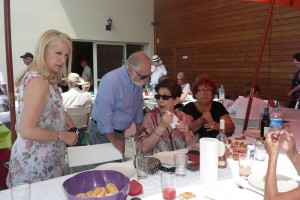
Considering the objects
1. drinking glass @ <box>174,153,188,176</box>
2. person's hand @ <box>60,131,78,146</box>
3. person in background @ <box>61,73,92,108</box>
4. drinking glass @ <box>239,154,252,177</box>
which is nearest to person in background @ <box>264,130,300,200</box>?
drinking glass @ <box>239,154,252,177</box>

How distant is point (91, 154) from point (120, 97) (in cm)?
57

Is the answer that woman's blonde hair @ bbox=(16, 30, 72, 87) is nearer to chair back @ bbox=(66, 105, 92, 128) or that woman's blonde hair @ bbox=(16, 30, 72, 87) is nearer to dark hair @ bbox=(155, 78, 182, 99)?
dark hair @ bbox=(155, 78, 182, 99)

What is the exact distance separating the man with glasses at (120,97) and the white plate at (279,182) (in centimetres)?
129

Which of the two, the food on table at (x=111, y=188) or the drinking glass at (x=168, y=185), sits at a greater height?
the food on table at (x=111, y=188)

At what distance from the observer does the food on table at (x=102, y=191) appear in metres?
1.19

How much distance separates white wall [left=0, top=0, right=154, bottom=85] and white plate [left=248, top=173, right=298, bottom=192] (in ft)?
27.3

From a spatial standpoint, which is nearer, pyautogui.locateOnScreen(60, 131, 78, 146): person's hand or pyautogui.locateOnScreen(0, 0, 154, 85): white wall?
pyautogui.locateOnScreen(60, 131, 78, 146): person's hand

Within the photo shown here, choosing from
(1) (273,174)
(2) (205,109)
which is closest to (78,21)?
(2) (205,109)

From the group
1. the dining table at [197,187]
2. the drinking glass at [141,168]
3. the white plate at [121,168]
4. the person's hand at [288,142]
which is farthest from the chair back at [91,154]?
the person's hand at [288,142]

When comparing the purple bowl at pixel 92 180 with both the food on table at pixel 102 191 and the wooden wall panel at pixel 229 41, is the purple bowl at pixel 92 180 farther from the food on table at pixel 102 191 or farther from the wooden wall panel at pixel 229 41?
the wooden wall panel at pixel 229 41

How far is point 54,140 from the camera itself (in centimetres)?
183

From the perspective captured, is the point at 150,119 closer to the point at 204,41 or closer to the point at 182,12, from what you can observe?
the point at 204,41

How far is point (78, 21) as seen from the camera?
9664 mm

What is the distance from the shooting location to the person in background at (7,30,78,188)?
1.72 metres
